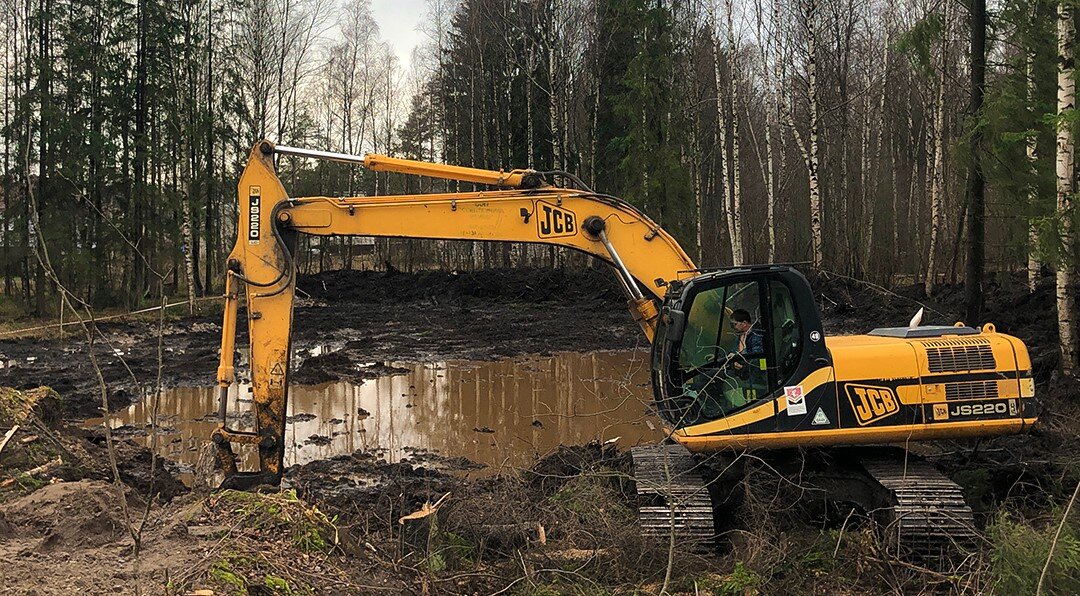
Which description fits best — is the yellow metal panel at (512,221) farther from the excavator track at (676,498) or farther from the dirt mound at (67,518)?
the dirt mound at (67,518)

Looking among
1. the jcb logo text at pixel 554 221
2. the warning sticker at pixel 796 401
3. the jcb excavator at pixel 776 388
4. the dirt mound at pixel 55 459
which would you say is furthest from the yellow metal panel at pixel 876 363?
the dirt mound at pixel 55 459

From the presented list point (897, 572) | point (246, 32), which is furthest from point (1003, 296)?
point (246, 32)

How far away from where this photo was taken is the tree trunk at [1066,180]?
433 inches

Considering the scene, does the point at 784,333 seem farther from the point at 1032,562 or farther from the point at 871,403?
the point at 1032,562

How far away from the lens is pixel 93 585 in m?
4.03

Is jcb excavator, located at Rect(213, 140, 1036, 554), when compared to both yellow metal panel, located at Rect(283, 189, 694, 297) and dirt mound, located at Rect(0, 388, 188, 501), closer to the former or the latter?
yellow metal panel, located at Rect(283, 189, 694, 297)

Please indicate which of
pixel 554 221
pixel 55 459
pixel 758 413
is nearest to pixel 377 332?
pixel 55 459

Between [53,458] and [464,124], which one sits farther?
[464,124]

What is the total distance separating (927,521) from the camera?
5898 millimetres

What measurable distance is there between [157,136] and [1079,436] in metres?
26.9

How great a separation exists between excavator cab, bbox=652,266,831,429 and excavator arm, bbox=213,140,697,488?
2.14 ft

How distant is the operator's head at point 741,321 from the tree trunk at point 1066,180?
6537 millimetres

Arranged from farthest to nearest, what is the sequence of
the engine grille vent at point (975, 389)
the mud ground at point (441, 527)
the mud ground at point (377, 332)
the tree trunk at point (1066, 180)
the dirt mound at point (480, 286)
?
the dirt mound at point (480, 286), the mud ground at point (377, 332), the tree trunk at point (1066, 180), the engine grille vent at point (975, 389), the mud ground at point (441, 527)

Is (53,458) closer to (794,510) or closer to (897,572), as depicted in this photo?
(794,510)
